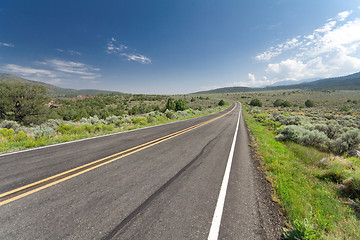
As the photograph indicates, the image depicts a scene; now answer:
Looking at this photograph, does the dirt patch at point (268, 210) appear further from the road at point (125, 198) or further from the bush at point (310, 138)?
the bush at point (310, 138)

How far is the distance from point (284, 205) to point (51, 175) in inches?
228

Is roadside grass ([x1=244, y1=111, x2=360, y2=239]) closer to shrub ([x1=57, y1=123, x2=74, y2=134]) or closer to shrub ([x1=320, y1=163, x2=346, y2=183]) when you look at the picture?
shrub ([x1=320, y1=163, x2=346, y2=183])

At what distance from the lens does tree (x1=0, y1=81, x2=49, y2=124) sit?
17703mm

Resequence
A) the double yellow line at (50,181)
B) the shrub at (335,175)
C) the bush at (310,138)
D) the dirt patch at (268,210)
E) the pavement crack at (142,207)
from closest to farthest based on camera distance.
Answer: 1. the pavement crack at (142,207)
2. the dirt patch at (268,210)
3. the double yellow line at (50,181)
4. the shrub at (335,175)
5. the bush at (310,138)

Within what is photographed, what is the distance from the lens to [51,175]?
3604mm

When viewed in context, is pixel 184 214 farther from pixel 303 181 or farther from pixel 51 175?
pixel 303 181

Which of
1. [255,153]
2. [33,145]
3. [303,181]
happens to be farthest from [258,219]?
[33,145]

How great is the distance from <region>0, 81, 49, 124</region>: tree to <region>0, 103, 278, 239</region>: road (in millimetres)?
20903

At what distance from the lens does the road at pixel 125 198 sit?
2234mm

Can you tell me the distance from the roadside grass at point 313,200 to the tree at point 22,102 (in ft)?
93.1

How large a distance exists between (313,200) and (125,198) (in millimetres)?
4554

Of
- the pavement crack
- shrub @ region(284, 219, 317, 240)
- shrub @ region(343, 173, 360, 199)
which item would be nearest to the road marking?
shrub @ region(284, 219, 317, 240)

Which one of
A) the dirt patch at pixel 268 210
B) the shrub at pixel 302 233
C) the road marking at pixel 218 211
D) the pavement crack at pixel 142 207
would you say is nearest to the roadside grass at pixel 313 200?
the shrub at pixel 302 233

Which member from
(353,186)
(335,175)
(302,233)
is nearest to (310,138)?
(335,175)
